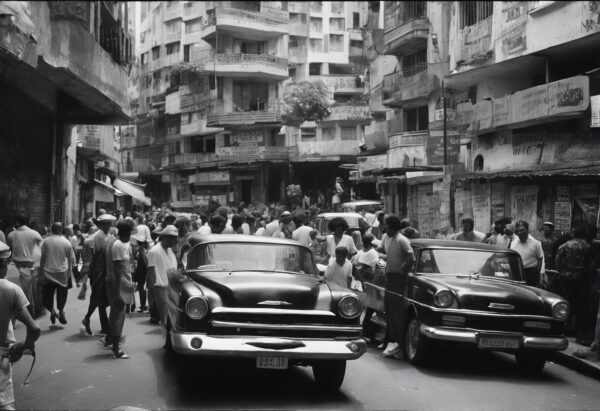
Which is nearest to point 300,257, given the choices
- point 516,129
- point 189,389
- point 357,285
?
point 189,389

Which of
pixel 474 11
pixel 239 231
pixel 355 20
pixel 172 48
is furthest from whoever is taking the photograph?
pixel 355 20

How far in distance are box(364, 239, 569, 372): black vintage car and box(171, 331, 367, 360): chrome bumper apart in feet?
6.45

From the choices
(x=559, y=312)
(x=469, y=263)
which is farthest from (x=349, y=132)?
(x=559, y=312)

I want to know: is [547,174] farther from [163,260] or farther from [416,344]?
[163,260]

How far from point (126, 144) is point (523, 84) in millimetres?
60458

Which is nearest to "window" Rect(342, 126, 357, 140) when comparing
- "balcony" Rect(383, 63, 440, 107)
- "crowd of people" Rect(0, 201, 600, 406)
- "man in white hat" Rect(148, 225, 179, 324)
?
"balcony" Rect(383, 63, 440, 107)

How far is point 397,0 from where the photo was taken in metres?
36.2

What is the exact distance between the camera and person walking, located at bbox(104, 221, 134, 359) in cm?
930

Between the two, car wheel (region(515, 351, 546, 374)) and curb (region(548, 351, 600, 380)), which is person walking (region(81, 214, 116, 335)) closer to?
car wheel (region(515, 351, 546, 374))

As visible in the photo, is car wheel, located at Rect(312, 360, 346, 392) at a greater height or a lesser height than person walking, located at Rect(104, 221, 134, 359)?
lesser

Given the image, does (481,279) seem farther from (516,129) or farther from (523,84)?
(523,84)

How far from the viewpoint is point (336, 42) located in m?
65.1

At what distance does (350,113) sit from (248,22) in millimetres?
10381

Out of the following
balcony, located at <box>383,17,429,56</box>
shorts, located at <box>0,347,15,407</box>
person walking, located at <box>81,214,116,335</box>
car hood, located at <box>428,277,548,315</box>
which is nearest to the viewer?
shorts, located at <box>0,347,15,407</box>
